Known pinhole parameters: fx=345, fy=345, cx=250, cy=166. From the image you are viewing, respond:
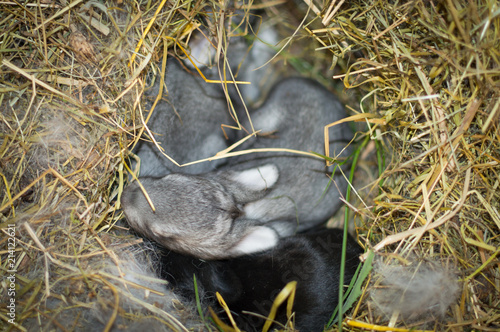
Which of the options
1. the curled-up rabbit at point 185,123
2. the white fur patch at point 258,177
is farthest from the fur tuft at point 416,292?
the curled-up rabbit at point 185,123

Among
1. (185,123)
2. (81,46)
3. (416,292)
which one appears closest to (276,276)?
(416,292)

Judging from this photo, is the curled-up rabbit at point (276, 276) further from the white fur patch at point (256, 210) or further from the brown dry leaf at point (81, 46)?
the brown dry leaf at point (81, 46)

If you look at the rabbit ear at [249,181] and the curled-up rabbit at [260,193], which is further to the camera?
the rabbit ear at [249,181]

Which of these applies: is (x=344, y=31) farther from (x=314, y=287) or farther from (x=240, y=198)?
(x=314, y=287)

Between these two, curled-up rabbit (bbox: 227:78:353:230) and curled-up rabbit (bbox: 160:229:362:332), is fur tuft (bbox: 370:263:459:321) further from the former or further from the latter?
curled-up rabbit (bbox: 227:78:353:230)

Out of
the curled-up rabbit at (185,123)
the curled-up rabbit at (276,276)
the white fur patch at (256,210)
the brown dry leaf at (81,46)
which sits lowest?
the curled-up rabbit at (276,276)

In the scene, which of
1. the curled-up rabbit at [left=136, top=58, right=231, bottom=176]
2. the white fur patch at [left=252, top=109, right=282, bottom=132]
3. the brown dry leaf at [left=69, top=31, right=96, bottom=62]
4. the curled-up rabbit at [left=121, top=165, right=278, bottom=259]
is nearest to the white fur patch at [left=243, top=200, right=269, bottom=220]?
the curled-up rabbit at [left=121, top=165, right=278, bottom=259]
